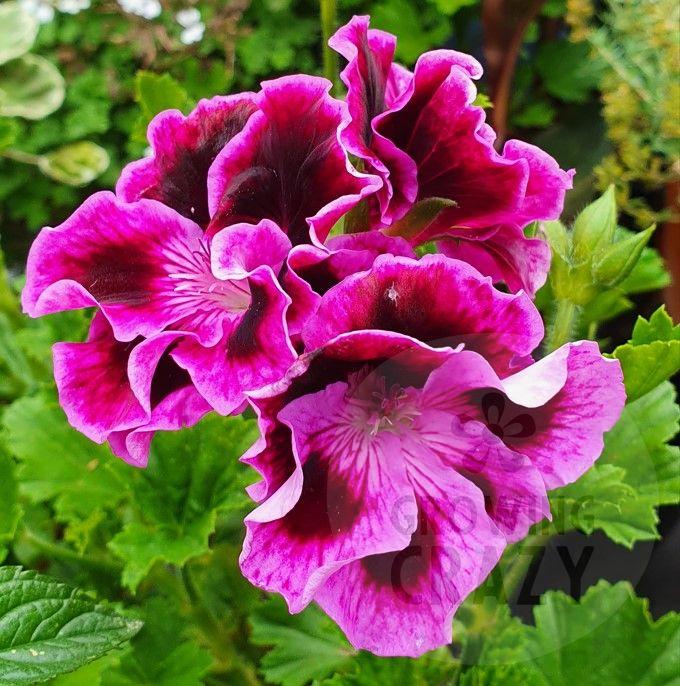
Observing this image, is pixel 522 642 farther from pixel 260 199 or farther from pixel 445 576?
pixel 260 199

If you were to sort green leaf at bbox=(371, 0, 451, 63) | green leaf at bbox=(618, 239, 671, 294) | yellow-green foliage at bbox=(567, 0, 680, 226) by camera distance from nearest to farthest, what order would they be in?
green leaf at bbox=(618, 239, 671, 294) < yellow-green foliage at bbox=(567, 0, 680, 226) < green leaf at bbox=(371, 0, 451, 63)

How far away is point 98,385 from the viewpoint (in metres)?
0.45

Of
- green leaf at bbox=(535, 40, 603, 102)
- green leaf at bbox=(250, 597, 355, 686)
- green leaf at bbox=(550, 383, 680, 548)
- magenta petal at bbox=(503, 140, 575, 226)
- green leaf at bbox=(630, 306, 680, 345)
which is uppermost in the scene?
magenta petal at bbox=(503, 140, 575, 226)

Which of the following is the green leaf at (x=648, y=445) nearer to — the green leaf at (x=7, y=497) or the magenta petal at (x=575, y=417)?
the magenta petal at (x=575, y=417)

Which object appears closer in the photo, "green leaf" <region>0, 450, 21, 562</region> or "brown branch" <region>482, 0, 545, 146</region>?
"green leaf" <region>0, 450, 21, 562</region>

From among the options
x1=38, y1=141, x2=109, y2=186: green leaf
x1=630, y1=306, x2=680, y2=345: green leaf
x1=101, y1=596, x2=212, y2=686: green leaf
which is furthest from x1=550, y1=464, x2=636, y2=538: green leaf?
x1=38, y1=141, x2=109, y2=186: green leaf

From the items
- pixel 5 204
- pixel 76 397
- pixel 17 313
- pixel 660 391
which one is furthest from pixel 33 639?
pixel 5 204

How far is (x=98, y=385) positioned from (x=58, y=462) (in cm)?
41

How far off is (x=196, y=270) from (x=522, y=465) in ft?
0.69

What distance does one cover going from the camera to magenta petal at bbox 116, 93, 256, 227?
470 mm

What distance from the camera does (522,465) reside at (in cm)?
41

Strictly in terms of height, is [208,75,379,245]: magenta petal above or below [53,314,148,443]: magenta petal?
above

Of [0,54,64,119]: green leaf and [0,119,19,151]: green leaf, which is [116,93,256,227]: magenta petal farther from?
[0,54,64,119]: green leaf

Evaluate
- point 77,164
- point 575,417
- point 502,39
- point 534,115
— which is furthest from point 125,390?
point 534,115
